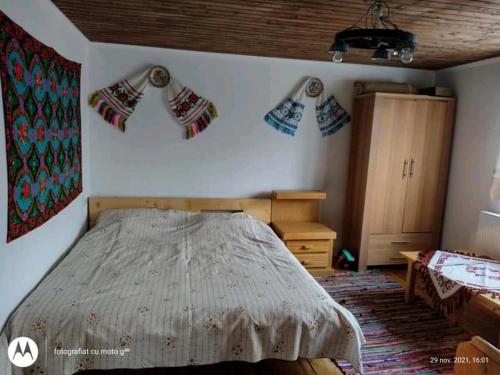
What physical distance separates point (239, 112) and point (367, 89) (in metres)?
1.36

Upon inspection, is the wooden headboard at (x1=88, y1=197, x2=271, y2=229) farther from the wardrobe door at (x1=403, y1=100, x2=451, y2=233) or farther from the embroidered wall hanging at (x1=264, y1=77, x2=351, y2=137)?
the wardrobe door at (x1=403, y1=100, x2=451, y2=233)

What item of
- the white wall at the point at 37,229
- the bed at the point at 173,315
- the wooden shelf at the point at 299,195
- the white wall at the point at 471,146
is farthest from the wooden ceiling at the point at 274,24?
the bed at the point at 173,315

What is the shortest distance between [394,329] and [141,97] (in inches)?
118

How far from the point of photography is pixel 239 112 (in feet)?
12.5

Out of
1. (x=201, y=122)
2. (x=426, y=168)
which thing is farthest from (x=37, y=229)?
(x=426, y=168)

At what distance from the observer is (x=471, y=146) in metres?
3.71

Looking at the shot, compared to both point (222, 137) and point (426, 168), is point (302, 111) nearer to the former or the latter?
point (222, 137)

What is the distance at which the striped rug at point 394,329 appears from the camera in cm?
236

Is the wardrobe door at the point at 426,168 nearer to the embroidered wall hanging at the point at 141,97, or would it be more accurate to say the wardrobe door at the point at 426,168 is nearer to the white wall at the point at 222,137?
the white wall at the point at 222,137

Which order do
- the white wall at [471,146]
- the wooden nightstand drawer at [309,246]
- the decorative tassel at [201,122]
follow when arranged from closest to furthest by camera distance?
the white wall at [471,146], the wooden nightstand drawer at [309,246], the decorative tassel at [201,122]

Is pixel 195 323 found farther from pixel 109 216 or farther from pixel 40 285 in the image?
pixel 109 216

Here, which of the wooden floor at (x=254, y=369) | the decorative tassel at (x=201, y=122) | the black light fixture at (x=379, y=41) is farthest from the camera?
the decorative tassel at (x=201, y=122)

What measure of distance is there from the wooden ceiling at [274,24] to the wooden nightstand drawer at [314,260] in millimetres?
1954

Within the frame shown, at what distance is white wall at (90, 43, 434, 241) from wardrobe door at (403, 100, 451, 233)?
60 centimetres
